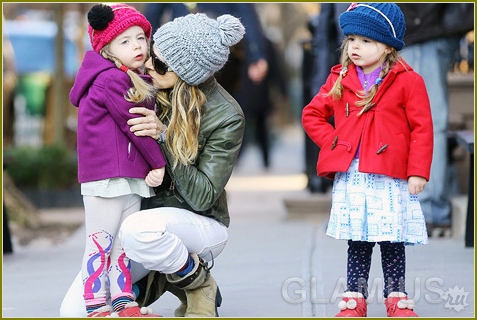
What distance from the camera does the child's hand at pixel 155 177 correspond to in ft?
15.1

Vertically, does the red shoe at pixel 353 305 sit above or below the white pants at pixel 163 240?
below

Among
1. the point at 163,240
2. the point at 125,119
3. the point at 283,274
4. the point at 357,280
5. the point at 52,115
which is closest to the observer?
the point at 163,240

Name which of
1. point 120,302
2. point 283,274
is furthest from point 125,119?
point 283,274

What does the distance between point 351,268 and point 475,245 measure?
5.69 feet

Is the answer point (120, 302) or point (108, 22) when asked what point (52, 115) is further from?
point (120, 302)

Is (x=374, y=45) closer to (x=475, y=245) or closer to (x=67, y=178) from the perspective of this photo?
(x=475, y=245)

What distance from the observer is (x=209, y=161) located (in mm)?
4645

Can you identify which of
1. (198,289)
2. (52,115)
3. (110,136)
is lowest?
(198,289)

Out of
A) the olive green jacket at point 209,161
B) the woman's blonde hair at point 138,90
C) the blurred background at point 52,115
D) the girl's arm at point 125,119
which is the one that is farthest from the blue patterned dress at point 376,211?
the blurred background at point 52,115

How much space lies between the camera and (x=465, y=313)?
16.0 ft

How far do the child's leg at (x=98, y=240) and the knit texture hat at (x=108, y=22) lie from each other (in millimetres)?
713

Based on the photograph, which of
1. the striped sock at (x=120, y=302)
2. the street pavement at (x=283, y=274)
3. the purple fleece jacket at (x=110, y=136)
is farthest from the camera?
the street pavement at (x=283, y=274)

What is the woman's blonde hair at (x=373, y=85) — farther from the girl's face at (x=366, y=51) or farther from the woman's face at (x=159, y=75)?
the woman's face at (x=159, y=75)

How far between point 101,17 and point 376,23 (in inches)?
48.3
